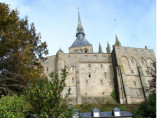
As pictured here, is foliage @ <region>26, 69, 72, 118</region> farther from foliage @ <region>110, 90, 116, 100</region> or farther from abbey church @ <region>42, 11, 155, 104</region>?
foliage @ <region>110, 90, 116, 100</region>

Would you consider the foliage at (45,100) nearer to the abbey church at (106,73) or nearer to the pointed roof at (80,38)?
the abbey church at (106,73)

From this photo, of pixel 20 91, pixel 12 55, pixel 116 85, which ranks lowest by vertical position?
pixel 20 91

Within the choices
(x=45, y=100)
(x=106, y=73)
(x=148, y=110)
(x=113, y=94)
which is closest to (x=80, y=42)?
(x=106, y=73)

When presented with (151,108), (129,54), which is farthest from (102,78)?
(151,108)

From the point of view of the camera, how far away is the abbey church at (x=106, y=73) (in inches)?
1555

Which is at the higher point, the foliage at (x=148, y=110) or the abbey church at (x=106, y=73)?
the abbey church at (x=106, y=73)

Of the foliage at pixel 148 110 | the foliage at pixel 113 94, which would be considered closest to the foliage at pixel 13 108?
the foliage at pixel 148 110

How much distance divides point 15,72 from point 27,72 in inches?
42.0

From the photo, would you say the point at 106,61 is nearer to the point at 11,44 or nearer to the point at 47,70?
the point at 47,70

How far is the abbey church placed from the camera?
1555 inches

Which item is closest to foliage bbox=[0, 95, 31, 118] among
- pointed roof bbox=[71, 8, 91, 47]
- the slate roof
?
the slate roof

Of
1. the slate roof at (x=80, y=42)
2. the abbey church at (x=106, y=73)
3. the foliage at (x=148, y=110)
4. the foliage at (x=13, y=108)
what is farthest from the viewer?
the slate roof at (x=80, y=42)

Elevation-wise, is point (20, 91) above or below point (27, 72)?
below

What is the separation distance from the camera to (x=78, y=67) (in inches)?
1741
